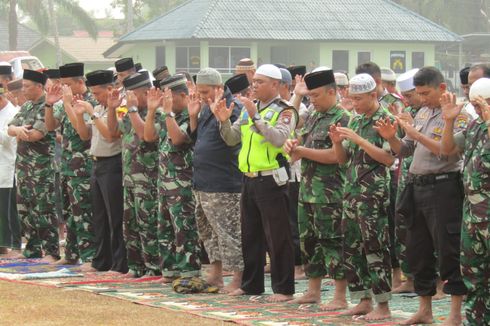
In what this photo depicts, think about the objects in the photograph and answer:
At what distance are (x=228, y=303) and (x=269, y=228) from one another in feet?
2.47

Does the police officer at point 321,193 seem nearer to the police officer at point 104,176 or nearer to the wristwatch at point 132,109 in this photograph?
the wristwatch at point 132,109

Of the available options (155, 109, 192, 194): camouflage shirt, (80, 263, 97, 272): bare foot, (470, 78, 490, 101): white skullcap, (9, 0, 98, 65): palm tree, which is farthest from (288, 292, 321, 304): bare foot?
(9, 0, 98, 65): palm tree

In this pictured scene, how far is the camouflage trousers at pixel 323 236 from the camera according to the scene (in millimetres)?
10117

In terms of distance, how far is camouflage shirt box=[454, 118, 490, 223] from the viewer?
8414mm

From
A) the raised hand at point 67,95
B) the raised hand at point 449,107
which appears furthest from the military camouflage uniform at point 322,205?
the raised hand at point 67,95

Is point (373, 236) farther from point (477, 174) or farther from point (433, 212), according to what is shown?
point (477, 174)

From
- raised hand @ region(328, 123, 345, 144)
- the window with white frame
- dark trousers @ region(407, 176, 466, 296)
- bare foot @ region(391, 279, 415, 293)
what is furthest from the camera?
the window with white frame

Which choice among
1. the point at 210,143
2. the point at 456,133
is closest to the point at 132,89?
the point at 210,143

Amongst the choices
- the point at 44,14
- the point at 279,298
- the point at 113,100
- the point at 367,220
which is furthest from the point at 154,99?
the point at 44,14

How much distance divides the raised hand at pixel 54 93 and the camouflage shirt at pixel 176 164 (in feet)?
6.63

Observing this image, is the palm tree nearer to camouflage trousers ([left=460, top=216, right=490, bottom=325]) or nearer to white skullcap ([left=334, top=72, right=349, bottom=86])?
white skullcap ([left=334, top=72, right=349, bottom=86])

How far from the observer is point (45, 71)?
1471 cm

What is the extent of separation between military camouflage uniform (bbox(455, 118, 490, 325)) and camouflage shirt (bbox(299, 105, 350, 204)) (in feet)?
5.75

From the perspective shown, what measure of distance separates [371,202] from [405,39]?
4819 cm
